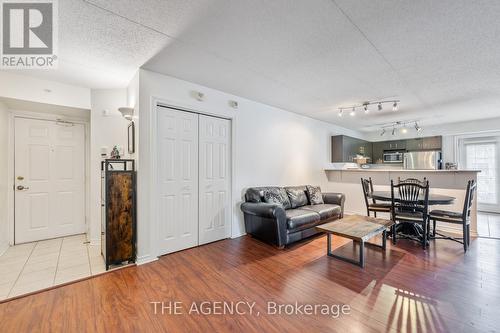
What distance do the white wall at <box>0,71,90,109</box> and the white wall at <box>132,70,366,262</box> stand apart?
1.42 m

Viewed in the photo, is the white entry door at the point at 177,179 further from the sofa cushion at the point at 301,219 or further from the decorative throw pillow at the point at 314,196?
the decorative throw pillow at the point at 314,196

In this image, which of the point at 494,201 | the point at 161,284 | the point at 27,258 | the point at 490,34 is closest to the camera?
the point at 490,34

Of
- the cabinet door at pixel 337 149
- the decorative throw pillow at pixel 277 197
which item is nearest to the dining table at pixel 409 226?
the decorative throw pillow at pixel 277 197

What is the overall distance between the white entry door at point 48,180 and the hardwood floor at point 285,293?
212 cm

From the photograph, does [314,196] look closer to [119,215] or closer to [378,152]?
[119,215]

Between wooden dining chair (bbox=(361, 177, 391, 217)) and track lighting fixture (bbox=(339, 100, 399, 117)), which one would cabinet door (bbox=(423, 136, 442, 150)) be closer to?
track lighting fixture (bbox=(339, 100, 399, 117))

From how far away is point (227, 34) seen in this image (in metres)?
2.11

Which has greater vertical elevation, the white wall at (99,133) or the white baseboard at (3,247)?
the white wall at (99,133)

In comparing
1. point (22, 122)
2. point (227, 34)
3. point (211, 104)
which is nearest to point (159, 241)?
point (211, 104)

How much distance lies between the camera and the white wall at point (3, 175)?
3.14 meters

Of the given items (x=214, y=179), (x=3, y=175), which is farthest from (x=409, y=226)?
(x=3, y=175)

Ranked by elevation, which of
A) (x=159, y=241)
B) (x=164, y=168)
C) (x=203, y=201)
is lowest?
(x=159, y=241)

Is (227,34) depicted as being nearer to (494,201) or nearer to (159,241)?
(159,241)

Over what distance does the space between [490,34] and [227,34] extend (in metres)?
2.49
